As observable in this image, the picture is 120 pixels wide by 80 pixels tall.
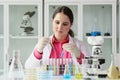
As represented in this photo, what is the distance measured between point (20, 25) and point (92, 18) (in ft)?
2.85

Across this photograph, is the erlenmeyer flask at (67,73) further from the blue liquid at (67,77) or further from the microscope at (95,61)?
the microscope at (95,61)

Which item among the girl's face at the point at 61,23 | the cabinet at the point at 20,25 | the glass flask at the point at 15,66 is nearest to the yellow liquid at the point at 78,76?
the glass flask at the point at 15,66

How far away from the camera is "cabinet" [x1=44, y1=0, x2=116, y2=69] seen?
2717 millimetres

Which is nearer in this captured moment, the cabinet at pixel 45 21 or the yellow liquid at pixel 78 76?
the yellow liquid at pixel 78 76

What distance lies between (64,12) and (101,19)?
130 cm

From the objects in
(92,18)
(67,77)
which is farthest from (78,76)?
(92,18)

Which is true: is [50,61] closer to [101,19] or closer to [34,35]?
[34,35]

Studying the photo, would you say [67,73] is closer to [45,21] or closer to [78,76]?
[78,76]

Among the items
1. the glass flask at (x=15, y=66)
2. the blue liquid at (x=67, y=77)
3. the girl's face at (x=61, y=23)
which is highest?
the girl's face at (x=61, y=23)

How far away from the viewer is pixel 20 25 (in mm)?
2883

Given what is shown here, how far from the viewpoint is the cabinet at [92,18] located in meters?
2.72

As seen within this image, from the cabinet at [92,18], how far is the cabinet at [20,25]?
146 millimetres

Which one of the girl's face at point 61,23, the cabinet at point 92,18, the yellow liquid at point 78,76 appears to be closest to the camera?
the yellow liquid at point 78,76

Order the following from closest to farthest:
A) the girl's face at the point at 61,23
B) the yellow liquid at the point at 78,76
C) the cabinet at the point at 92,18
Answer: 1. the yellow liquid at the point at 78,76
2. the girl's face at the point at 61,23
3. the cabinet at the point at 92,18
